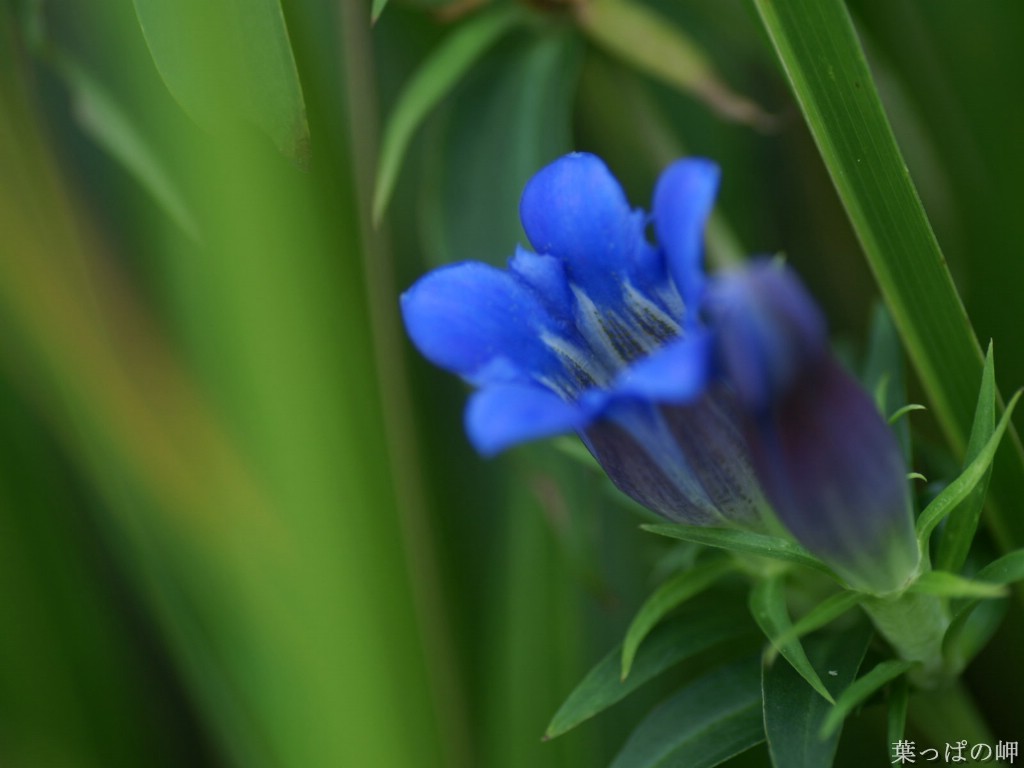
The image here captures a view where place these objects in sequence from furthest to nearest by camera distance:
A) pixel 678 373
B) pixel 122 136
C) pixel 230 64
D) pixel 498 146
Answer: pixel 498 146, pixel 122 136, pixel 230 64, pixel 678 373

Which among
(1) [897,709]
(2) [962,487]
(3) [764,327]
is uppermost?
(3) [764,327]

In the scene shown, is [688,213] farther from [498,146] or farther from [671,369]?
[498,146]

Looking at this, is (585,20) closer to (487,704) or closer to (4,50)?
(4,50)

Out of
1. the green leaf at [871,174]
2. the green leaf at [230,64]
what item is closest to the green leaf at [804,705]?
the green leaf at [871,174]

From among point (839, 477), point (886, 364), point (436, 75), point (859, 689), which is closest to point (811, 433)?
point (839, 477)

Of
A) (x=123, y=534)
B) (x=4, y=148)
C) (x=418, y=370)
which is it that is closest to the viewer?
(x=4, y=148)

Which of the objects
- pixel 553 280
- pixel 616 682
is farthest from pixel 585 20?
pixel 616 682

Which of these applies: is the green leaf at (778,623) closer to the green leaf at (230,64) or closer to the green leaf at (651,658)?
the green leaf at (651,658)
